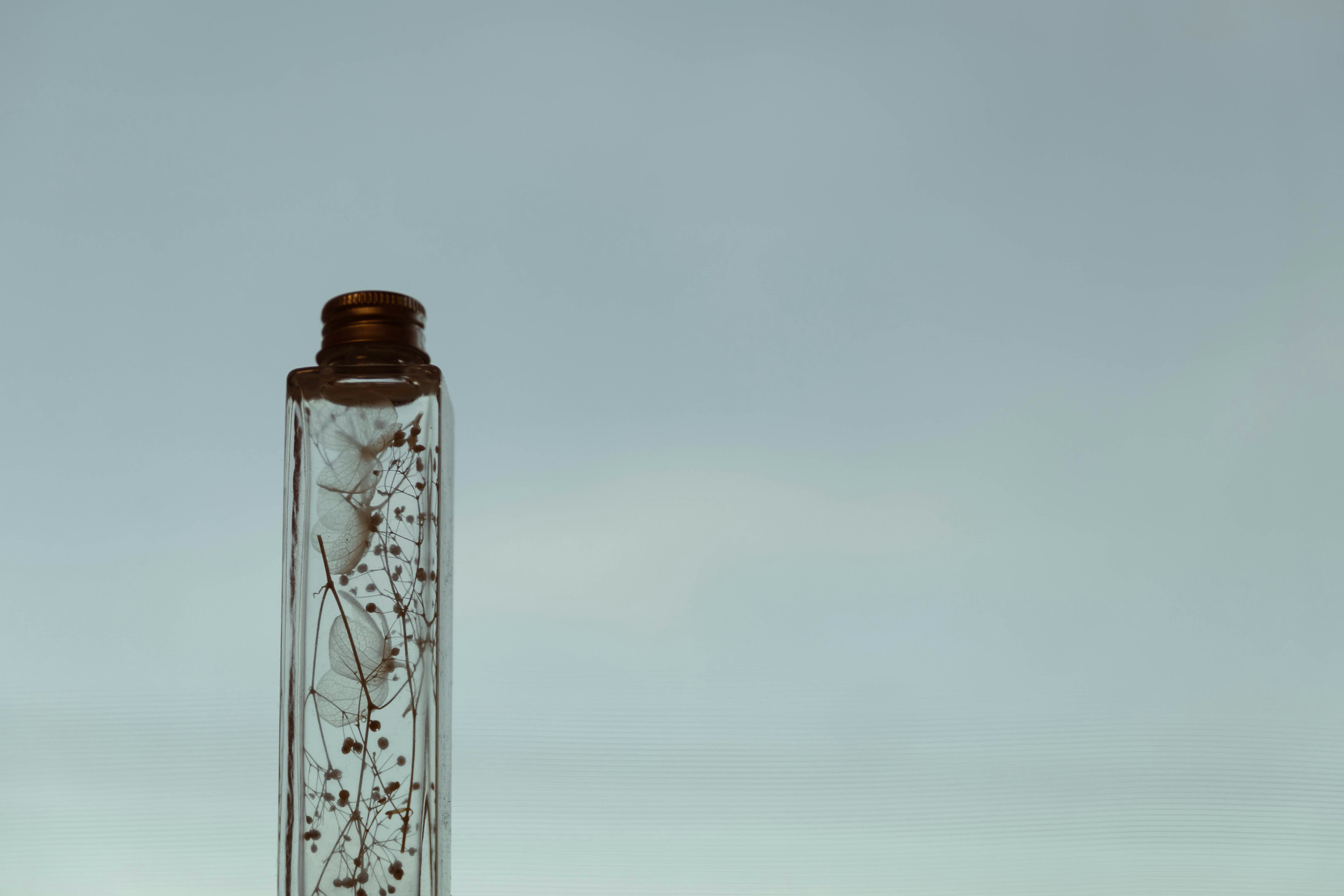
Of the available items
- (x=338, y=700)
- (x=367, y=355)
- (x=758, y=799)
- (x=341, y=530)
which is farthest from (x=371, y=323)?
(x=758, y=799)

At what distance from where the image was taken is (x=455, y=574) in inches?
37.6

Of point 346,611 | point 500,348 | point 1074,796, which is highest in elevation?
point 500,348

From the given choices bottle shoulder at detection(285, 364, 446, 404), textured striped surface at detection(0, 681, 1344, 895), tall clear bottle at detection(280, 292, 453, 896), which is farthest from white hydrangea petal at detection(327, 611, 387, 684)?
textured striped surface at detection(0, 681, 1344, 895)

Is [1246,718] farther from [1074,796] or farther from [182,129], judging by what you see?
[182,129]

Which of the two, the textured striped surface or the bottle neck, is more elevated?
the bottle neck

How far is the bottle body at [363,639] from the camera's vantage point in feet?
1.93

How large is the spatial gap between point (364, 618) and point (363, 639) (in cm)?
1

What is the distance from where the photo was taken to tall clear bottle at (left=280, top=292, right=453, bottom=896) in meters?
0.59

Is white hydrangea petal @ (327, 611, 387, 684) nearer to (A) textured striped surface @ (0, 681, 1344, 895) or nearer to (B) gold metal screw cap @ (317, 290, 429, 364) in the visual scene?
(B) gold metal screw cap @ (317, 290, 429, 364)

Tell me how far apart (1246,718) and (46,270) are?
123 centimetres

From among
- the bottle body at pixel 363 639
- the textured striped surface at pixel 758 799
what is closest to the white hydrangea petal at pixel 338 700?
the bottle body at pixel 363 639

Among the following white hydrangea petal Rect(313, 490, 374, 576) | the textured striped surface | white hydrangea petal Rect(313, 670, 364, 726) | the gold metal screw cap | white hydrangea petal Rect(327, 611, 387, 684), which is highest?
the gold metal screw cap

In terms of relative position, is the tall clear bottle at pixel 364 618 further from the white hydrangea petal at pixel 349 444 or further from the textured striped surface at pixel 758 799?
the textured striped surface at pixel 758 799

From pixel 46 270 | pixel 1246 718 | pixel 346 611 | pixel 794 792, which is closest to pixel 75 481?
pixel 46 270
